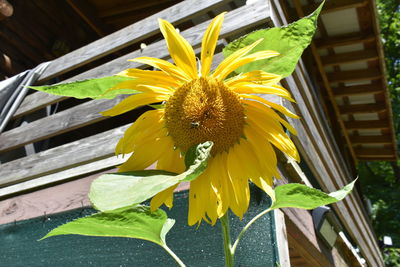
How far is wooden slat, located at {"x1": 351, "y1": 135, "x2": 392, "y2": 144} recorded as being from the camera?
6922mm

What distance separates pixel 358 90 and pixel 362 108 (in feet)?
1.89

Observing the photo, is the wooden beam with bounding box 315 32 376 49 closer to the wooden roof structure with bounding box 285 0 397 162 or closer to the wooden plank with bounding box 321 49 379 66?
the wooden roof structure with bounding box 285 0 397 162

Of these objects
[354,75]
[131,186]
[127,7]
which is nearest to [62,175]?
[131,186]

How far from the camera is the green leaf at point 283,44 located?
0.53 metres

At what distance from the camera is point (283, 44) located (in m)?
0.55

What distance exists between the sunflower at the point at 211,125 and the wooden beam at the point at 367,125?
20.1 ft

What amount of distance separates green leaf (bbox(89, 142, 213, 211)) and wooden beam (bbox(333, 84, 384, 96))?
5.12m

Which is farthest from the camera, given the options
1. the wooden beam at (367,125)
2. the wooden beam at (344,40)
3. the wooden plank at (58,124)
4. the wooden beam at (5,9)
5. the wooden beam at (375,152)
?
the wooden beam at (375,152)

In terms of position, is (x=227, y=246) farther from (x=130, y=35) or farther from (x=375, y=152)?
(x=375, y=152)

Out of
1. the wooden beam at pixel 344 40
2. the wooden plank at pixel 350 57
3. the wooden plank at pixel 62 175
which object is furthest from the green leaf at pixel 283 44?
the wooden plank at pixel 350 57

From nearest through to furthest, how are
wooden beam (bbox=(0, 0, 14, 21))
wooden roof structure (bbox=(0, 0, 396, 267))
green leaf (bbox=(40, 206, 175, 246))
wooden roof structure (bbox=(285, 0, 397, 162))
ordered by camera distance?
green leaf (bbox=(40, 206, 175, 246)) < wooden roof structure (bbox=(0, 0, 396, 267)) < wooden beam (bbox=(0, 0, 14, 21)) < wooden roof structure (bbox=(285, 0, 397, 162))

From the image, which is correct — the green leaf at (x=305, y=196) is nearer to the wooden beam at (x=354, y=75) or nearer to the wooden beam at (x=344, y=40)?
the wooden beam at (x=344, y=40)

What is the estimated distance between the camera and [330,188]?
331 centimetres

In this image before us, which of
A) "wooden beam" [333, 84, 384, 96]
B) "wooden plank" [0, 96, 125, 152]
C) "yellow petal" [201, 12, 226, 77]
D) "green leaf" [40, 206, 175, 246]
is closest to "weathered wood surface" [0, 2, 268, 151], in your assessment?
"wooden plank" [0, 96, 125, 152]
